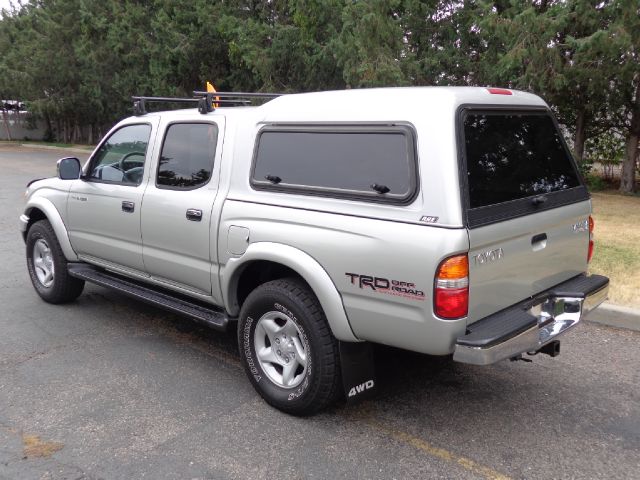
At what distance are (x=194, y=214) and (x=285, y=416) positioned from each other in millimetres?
1492

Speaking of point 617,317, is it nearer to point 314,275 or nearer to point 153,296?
point 314,275

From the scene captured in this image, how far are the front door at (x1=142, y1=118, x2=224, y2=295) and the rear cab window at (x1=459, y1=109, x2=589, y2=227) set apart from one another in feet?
5.77

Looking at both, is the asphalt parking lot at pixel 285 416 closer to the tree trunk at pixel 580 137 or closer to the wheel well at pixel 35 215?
the wheel well at pixel 35 215

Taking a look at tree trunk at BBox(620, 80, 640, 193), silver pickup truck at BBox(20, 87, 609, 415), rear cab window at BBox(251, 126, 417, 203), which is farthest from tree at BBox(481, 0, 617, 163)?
rear cab window at BBox(251, 126, 417, 203)

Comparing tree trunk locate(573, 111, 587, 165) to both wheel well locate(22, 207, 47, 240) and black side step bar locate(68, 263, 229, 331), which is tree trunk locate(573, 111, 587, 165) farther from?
wheel well locate(22, 207, 47, 240)

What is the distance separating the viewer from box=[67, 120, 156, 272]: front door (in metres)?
4.75

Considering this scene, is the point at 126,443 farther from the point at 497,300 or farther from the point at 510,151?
the point at 510,151

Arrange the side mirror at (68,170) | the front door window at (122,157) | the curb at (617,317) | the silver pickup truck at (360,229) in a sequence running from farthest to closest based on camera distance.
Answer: the side mirror at (68,170) < the curb at (617,317) < the front door window at (122,157) < the silver pickup truck at (360,229)

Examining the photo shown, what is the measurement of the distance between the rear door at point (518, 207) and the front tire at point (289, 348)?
89 centimetres

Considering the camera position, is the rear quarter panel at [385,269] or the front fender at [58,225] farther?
the front fender at [58,225]

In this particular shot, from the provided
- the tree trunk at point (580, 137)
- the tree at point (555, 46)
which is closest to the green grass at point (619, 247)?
the tree trunk at point (580, 137)

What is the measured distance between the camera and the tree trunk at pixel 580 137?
12811 mm

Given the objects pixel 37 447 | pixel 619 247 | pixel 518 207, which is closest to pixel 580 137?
pixel 619 247

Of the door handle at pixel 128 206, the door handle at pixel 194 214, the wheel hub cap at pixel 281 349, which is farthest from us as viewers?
the door handle at pixel 128 206
